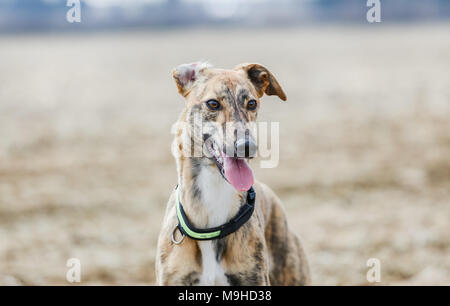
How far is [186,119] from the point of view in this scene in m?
4.28

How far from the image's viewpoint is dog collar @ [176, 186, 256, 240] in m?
4.14

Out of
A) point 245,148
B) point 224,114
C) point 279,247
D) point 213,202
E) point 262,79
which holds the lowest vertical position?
point 279,247

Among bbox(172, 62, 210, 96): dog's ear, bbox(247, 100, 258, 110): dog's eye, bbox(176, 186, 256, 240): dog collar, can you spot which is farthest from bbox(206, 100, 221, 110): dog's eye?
bbox(176, 186, 256, 240): dog collar

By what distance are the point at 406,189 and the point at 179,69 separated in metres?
6.53

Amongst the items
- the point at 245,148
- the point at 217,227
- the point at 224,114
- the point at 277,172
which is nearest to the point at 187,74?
the point at 224,114

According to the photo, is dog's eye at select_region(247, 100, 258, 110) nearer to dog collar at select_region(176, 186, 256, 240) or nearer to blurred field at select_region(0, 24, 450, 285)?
dog collar at select_region(176, 186, 256, 240)

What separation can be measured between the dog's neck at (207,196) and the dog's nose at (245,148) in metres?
0.46

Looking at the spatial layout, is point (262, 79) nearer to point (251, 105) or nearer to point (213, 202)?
point (251, 105)

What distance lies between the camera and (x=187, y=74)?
4508mm

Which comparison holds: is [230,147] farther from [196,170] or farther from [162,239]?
[162,239]

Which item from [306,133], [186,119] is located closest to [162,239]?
[186,119]

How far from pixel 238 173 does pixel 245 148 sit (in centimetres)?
22

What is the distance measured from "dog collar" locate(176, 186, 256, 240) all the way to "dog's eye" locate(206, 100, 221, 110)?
2.74ft

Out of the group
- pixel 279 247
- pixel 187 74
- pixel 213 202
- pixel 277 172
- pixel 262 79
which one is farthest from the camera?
pixel 277 172
